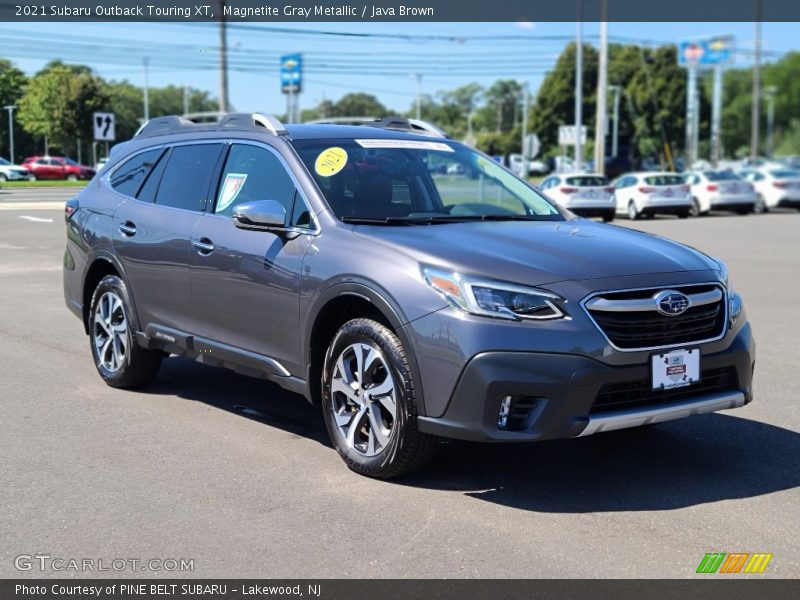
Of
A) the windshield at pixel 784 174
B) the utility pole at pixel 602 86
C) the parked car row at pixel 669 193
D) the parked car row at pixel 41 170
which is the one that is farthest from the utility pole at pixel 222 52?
the windshield at pixel 784 174

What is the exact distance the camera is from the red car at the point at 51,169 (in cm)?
1395

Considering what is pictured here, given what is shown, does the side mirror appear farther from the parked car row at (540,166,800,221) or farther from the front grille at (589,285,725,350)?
the parked car row at (540,166,800,221)

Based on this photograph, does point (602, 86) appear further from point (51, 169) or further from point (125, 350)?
point (125, 350)

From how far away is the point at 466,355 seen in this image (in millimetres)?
4520

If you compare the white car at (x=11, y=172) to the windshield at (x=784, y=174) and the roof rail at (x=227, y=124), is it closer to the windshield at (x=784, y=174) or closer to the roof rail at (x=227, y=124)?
the roof rail at (x=227, y=124)

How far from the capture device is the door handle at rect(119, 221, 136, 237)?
6867mm

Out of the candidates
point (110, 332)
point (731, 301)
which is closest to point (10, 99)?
point (110, 332)

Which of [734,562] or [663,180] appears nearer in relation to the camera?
[734,562]

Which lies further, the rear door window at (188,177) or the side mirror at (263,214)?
the rear door window at (188,177)

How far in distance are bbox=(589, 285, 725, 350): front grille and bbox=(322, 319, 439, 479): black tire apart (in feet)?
3.14

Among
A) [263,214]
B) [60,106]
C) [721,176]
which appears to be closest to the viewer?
[263,214]

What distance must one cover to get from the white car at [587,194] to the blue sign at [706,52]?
44.1 m

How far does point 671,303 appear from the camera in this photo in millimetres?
4770

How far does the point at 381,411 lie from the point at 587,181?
27477mm
